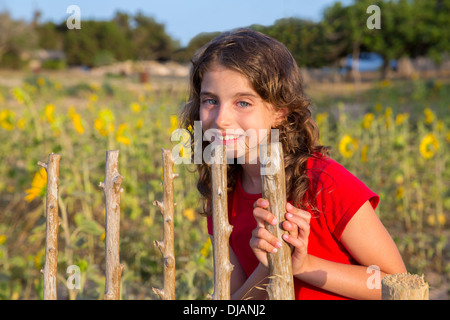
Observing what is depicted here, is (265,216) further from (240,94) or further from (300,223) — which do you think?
(240,94)

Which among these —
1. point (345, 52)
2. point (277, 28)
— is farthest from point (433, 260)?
point (345, 52)

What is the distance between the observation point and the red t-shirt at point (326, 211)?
42.9 inches

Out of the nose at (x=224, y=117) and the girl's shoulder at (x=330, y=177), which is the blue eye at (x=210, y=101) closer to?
the nose at (x=224, y=117)

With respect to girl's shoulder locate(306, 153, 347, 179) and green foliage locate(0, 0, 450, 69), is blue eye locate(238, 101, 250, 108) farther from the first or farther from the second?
green foliage locate(0, 0, 450, 69)

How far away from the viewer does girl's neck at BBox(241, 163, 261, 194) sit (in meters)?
1.26

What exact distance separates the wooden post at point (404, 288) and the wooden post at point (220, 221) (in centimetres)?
28

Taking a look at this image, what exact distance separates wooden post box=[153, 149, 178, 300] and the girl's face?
6.3 inches

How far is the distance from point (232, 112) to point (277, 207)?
0.30 metres

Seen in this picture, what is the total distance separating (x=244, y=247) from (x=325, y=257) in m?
0.22

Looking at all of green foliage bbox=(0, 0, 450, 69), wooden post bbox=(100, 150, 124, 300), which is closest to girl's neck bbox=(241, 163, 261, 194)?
wooden post bbox=(100, 150, 124, 300)

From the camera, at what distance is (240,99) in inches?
44.2

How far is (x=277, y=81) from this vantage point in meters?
1.16

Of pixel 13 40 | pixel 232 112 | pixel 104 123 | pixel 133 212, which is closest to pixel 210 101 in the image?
→ pixel 232 112
